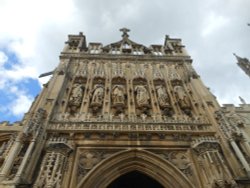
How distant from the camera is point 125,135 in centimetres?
848

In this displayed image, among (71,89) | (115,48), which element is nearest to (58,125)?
(71,89)

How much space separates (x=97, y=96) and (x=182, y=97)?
3.76 meters

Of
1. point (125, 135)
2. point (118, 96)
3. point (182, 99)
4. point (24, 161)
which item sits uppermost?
point (118, 96)

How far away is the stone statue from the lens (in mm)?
10125

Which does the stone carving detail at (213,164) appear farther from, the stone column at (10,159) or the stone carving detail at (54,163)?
the stone column at (10,159)

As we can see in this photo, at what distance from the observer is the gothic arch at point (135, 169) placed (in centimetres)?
707

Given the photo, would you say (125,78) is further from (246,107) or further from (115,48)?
(246,107)

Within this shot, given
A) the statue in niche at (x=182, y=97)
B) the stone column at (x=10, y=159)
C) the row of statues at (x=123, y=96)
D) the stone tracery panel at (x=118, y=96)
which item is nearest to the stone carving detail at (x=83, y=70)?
the row of statues at (x=123, y=96)

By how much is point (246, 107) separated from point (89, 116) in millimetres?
8785

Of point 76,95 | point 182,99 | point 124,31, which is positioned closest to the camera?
point 76,95

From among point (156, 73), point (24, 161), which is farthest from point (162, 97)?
point (24, 161)

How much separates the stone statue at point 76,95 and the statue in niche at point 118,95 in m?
1.45

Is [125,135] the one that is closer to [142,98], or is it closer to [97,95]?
[142,98]

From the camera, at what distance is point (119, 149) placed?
7.98 m
